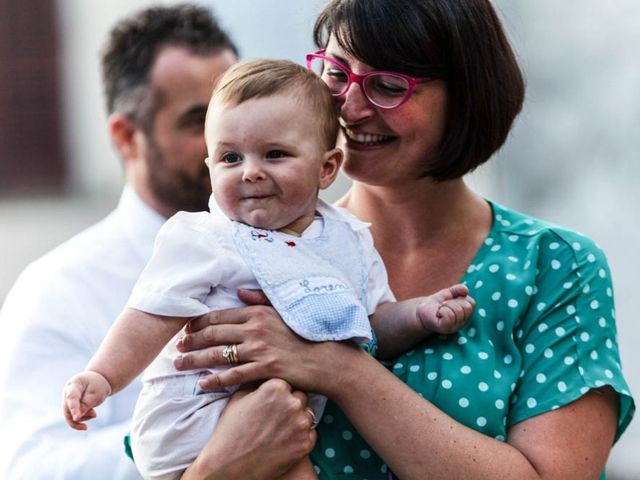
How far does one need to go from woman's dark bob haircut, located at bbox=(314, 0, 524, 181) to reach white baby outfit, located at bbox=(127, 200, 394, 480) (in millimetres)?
412

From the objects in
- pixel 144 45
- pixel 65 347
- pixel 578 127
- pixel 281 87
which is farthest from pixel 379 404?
pixel 578 127

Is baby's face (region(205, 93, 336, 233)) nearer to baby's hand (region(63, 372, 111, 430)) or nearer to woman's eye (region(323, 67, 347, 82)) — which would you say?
woman's eye (region(323, 67, 347, 82))

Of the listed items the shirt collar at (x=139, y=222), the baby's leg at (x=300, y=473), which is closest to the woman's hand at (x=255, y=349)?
the baby's leg at (x=300, y=473)

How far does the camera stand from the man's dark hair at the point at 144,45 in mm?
3625

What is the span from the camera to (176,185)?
3.52 metres

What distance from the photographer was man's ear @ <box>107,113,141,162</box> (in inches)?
144

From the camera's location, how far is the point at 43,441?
284 cm

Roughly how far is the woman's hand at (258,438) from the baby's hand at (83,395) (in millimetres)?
237

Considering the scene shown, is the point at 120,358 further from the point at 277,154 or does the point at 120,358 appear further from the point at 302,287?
the point at 277,154

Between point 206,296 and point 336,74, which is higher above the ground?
point 336,74

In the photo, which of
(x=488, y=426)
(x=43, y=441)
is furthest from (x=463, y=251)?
(x=43, y=441)

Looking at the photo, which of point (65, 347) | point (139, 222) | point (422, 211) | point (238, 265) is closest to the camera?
point (238, 265)

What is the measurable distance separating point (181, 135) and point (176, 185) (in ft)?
0.49

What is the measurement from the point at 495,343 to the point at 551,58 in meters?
3.46
